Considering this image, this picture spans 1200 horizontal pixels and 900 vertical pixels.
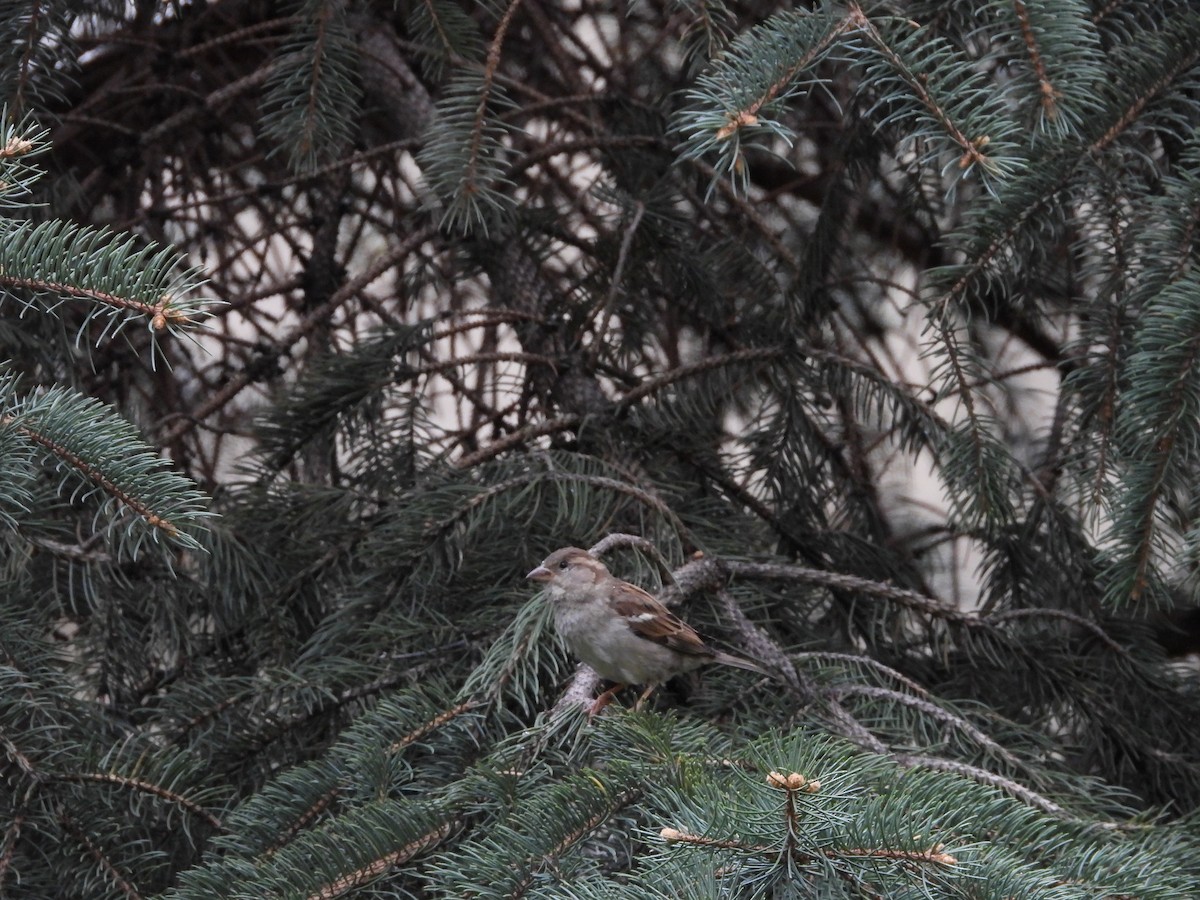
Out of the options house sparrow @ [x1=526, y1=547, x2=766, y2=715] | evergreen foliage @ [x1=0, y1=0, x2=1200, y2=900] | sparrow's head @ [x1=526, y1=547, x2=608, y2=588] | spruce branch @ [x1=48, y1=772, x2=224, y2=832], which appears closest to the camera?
evergreen foliage @ [x1=0, y1=0, x2=1200, y2=900]

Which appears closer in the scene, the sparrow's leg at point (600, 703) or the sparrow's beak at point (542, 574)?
the sparrow's leg at point (600, 703)

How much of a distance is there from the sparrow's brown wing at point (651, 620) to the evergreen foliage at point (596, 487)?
0.03 metres

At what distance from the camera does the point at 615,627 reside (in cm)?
179

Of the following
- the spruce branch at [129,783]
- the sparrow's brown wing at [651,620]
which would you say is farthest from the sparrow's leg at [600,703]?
the spruce branch at [129,783]

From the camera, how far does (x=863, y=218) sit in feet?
10.7

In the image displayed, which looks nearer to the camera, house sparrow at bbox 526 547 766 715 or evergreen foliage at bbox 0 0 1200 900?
evergreen foliage at bbox 0 0 1200 900

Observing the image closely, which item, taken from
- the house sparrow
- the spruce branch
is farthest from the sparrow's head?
the spruce branch

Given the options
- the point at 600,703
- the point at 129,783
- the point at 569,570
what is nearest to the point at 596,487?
the point at 569,570

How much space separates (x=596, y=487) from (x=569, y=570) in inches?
5.2

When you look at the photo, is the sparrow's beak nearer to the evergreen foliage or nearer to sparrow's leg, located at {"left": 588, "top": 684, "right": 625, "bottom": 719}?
the evergreen foliage

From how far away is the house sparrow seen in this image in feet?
5.55

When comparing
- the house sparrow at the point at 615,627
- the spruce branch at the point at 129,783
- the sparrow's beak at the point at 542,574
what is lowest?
the spruce branch at the point at 129,783

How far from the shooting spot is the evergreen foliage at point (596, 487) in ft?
4.24

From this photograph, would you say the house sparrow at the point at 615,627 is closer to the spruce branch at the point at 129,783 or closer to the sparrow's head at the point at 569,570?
the sparrow's head at the point at 569,570
